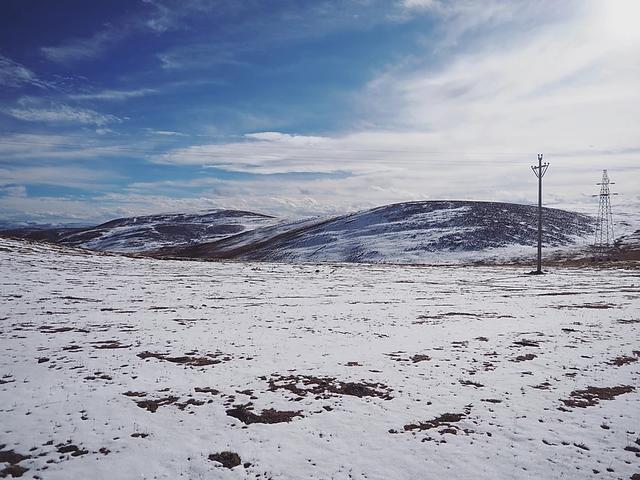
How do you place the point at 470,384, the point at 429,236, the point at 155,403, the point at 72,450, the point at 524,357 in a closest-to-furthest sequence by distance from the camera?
1. the point at 72,450
2. the point at 155,403
3. the point at 470,384
4. the point at 524,357
5. the point at 429,236

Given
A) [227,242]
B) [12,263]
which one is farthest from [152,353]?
[227,242]

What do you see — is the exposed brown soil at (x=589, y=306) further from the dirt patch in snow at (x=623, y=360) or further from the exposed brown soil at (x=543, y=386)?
the exposed brown soil at (x=543, y=386)

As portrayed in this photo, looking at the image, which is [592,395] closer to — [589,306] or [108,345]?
[589,306]

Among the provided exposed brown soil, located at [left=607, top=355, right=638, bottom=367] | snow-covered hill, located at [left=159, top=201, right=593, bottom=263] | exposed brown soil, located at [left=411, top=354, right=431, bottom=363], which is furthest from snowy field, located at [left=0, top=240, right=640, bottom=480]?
snow-covered hill, located at [left=159, top=201, right=593, bottom=263]

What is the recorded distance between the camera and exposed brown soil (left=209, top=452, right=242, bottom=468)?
8750 millimetres

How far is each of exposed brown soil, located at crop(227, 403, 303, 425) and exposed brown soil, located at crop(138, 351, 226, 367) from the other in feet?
13.3

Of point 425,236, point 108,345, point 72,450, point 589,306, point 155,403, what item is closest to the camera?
point 72,450

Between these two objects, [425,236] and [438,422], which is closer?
[438,422]

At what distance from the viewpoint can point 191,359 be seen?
15555mm

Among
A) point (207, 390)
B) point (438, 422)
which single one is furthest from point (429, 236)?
point (207, 390)

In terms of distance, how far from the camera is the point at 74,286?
3266 cm

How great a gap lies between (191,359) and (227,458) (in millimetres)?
7235

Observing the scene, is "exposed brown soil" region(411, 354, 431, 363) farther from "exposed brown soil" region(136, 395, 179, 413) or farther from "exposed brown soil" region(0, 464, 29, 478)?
"exposed brown soil" region(0, 464, 29, 478)

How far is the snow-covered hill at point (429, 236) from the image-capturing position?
8081 centimetres
